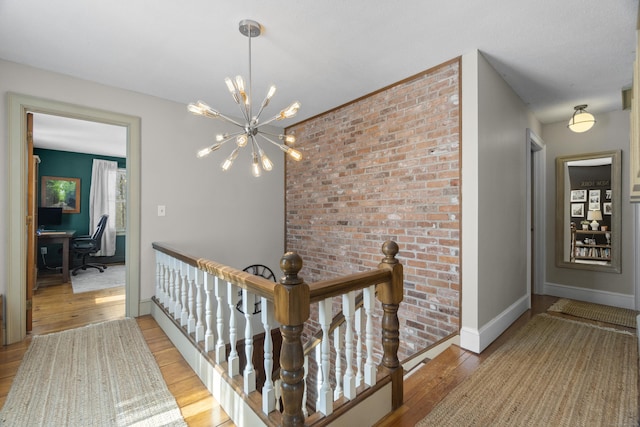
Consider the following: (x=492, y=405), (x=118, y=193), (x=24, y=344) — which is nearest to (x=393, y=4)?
(x=492, y=405)

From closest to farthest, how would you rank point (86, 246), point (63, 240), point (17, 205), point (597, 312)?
point (17, 205) < point (597, 312) < point (63, 240) < point (86, 246)

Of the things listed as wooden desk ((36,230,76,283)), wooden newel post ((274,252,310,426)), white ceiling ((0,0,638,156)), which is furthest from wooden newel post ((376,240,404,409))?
wooden desk ((36,230,76,283))

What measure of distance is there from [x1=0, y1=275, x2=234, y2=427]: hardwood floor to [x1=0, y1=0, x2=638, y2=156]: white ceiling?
2319mm

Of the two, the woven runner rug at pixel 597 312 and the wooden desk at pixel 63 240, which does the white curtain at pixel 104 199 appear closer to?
the wooden desk at pixel 63 240

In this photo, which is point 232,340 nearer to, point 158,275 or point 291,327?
point 291,327

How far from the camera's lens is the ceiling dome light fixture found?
3.23 m

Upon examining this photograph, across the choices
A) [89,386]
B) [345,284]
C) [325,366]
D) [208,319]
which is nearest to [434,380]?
[325,366]

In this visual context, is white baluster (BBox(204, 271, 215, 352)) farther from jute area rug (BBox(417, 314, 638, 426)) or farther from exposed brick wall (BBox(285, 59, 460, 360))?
exposed brick wall (BBox(285, 59, 460, 360))

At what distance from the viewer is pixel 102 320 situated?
293 cm

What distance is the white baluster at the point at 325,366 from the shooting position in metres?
1.31

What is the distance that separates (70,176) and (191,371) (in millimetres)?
6078

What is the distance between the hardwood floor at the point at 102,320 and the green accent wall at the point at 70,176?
1.56m

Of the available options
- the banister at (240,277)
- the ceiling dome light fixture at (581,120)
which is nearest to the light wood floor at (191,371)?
the banister at (240,277)

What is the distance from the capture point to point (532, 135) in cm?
331
